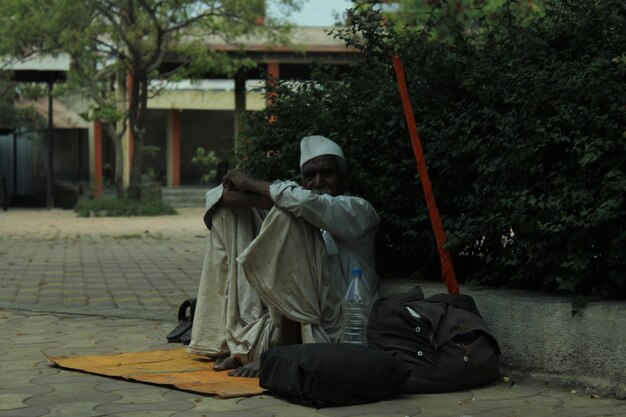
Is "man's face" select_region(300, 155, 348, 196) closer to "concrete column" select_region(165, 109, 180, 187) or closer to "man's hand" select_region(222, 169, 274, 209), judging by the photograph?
"man's hand" select_region(222, 169, 274, 209)

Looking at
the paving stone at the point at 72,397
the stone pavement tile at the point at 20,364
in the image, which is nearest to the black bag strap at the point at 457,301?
the paving stone at the point at 72,397

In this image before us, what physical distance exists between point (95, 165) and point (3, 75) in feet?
13.7

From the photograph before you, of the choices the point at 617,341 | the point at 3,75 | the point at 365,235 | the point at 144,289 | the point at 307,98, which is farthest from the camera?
the point at 3,75

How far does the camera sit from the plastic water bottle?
17.7ft

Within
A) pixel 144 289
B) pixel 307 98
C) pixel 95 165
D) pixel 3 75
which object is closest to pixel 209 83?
pixel 95 165

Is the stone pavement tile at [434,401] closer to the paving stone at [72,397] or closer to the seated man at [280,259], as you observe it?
the seated man at [280,259]

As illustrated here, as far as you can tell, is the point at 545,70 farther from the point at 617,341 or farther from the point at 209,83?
the point at 209,83

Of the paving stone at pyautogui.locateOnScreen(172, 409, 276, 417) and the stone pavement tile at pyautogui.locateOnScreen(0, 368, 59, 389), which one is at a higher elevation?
the paving stone at pyautogui.locateOnScreen(172, 409, 276, 417)

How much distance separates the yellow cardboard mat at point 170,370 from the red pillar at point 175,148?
31.3m

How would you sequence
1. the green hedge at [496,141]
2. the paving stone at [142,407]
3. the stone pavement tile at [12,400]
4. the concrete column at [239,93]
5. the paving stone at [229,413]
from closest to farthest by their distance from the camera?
the paving stone at [229,413] < the paving stone at [142,407] < the stone pavement tile at [12,400] < the green hedge at [496,141] < the concrete column at [239,93]

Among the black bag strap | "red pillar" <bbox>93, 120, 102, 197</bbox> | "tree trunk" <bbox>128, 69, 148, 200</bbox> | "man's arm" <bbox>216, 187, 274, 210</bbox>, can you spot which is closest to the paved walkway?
the black bag strap

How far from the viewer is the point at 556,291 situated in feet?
17.0

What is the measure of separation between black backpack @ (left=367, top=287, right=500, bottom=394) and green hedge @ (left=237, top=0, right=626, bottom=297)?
0.42 meters

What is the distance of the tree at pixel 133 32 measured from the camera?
2450cm
